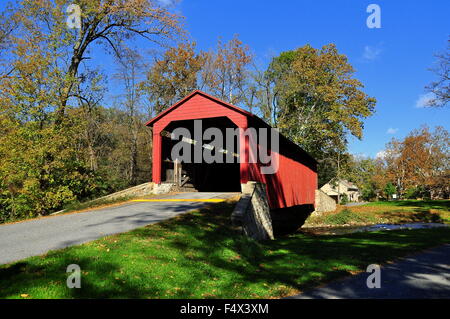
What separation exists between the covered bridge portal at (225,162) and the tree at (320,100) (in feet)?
24.2

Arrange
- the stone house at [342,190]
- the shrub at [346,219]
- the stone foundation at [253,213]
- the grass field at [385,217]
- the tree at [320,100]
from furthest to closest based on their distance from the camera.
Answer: the stone house at [342,190] < the tree at [320,100] < the shrub at [346,219] < the grass field at [385,217] < the stone foundation at [253,213]

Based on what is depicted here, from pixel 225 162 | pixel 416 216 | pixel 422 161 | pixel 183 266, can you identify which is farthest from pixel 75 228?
pixel 422 161

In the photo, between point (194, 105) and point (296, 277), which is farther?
point (194, 105)

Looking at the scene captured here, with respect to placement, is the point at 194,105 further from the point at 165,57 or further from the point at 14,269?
the point at 165,57

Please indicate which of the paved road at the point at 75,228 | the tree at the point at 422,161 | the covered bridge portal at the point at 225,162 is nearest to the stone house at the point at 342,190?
the tree at the point at 422,161

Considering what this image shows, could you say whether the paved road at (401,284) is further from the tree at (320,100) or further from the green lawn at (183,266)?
the tree at (320,100)

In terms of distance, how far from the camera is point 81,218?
9.98m

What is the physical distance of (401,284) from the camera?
5.47 meters

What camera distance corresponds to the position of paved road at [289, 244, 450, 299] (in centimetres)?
489

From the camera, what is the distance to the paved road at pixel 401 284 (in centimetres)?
489
